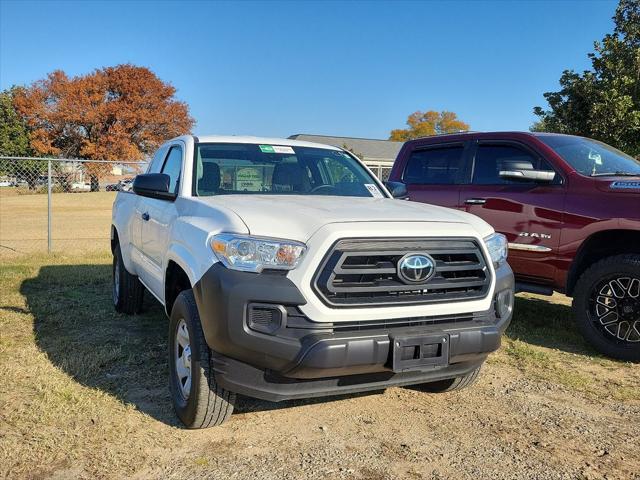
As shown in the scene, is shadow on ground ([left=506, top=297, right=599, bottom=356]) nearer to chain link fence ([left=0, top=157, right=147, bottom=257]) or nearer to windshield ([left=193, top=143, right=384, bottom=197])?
windshield ([left=193, top=143, right=384, bottom=197])

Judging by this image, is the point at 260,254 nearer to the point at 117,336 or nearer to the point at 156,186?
the point at 156,186

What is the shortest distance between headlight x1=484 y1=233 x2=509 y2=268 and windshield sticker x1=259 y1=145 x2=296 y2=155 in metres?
1.82

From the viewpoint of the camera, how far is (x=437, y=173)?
21.9 feet

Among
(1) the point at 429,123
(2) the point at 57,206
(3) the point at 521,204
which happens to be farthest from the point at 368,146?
(3) the point at 521,204

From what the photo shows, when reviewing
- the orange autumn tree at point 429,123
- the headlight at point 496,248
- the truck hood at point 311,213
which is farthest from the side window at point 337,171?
the orange autumn tree at point 429,123

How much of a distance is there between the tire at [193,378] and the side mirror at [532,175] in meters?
3.45

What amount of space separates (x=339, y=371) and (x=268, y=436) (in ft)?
2.66

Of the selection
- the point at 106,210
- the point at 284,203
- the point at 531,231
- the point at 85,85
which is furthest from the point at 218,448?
the point at 85,85

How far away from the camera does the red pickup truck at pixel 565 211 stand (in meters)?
4.76

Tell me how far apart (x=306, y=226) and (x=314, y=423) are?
1.33 meters

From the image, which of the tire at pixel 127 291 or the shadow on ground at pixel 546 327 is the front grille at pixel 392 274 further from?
the tire at pixel 127 291

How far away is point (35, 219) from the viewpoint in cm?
1919

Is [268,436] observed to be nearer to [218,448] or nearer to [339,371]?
[218,448]

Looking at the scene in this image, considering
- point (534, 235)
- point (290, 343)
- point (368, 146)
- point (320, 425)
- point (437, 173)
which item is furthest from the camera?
point (368, 146)
